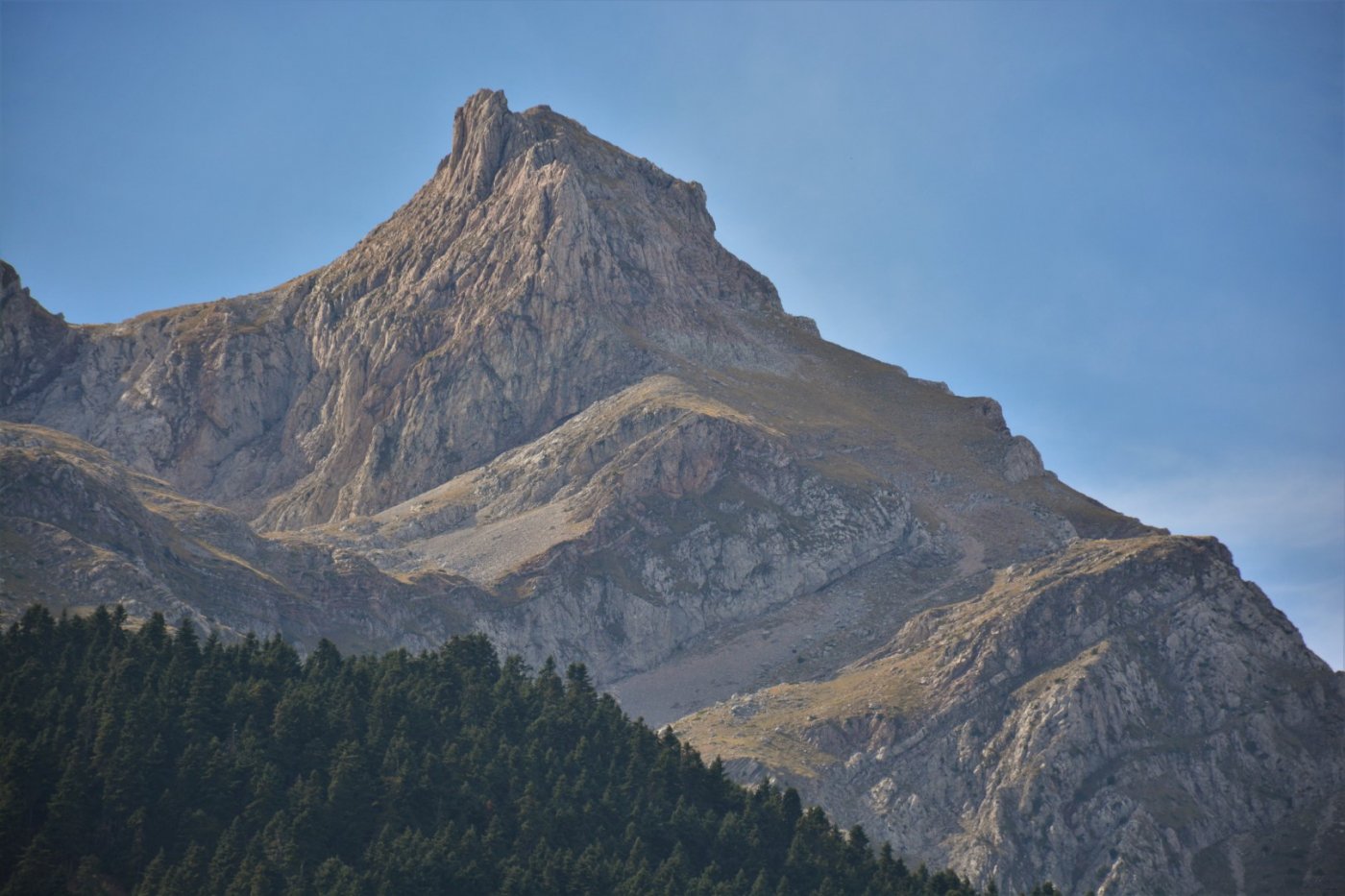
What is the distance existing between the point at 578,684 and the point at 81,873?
59431mm

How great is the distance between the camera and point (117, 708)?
447 feet

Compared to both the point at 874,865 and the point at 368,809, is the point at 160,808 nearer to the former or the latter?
the point at 368,809

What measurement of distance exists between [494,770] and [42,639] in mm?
36035

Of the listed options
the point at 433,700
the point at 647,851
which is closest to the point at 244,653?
the point at 433,700

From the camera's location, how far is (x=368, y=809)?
134000 millimetres

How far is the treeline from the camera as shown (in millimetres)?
123500

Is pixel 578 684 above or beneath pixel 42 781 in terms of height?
above

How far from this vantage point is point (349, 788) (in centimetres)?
13425

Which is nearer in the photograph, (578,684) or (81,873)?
(81,873)

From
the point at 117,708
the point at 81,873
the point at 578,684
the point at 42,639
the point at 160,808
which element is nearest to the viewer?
the point at 81,873

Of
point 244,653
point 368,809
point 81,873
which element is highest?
point 244,653

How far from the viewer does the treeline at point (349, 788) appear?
123500 millimetres

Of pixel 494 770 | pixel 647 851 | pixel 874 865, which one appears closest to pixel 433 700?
pixel 494 770

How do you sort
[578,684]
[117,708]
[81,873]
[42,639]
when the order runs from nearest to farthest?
[81,873]
[117,708]
[42,639]
[578,684]
